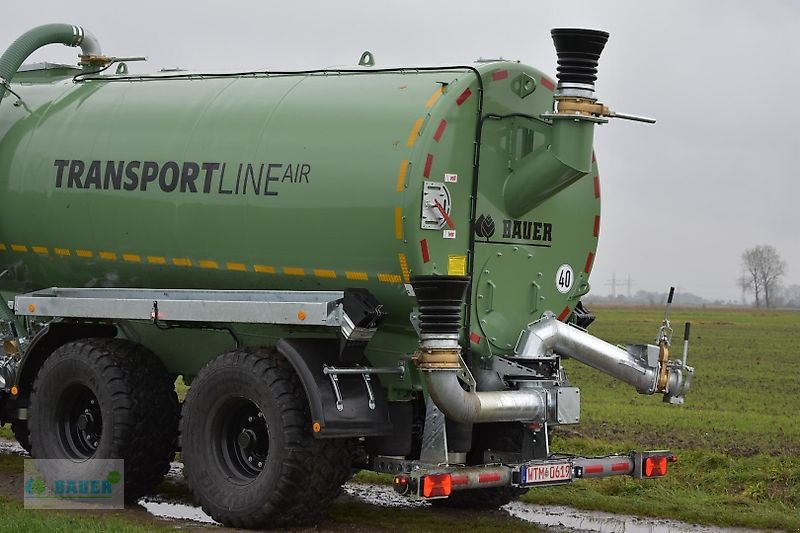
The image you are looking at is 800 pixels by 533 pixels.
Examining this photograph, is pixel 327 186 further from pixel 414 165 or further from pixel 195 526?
pixel 195 526

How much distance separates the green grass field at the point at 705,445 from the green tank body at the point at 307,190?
206 cm

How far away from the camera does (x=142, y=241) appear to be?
12.0 m

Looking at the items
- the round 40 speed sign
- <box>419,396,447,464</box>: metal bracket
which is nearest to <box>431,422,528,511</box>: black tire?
<box>419,396,447,464</box>: metal bracket

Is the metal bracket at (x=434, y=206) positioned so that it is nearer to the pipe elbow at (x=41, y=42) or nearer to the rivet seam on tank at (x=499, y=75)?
the rivet seam on tank at (x=499, y=75)

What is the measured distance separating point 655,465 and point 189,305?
158 inches

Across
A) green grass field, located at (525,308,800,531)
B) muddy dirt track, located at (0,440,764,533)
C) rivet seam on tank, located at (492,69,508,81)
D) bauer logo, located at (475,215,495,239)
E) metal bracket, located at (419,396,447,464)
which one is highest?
rivet seam on tank, located at (492,69,508,81)

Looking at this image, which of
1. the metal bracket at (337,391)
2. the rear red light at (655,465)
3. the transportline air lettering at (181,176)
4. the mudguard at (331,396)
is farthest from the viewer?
the rear red light at (655,465)

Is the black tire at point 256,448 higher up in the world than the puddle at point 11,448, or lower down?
higher up

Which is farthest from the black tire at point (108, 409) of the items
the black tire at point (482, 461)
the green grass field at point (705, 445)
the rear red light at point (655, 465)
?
the rear red light at point (655, 465)

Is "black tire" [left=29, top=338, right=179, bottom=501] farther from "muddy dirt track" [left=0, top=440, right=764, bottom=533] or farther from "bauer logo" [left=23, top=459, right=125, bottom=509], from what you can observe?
"muddy dirt track" [left=0, top=440, right=764, bottom=533]

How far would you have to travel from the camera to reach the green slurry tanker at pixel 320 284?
410 inches

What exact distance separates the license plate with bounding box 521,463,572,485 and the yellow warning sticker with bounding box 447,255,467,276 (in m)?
1.56

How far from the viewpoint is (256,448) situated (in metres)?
11.0

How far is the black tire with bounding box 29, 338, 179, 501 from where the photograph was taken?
11.7m
